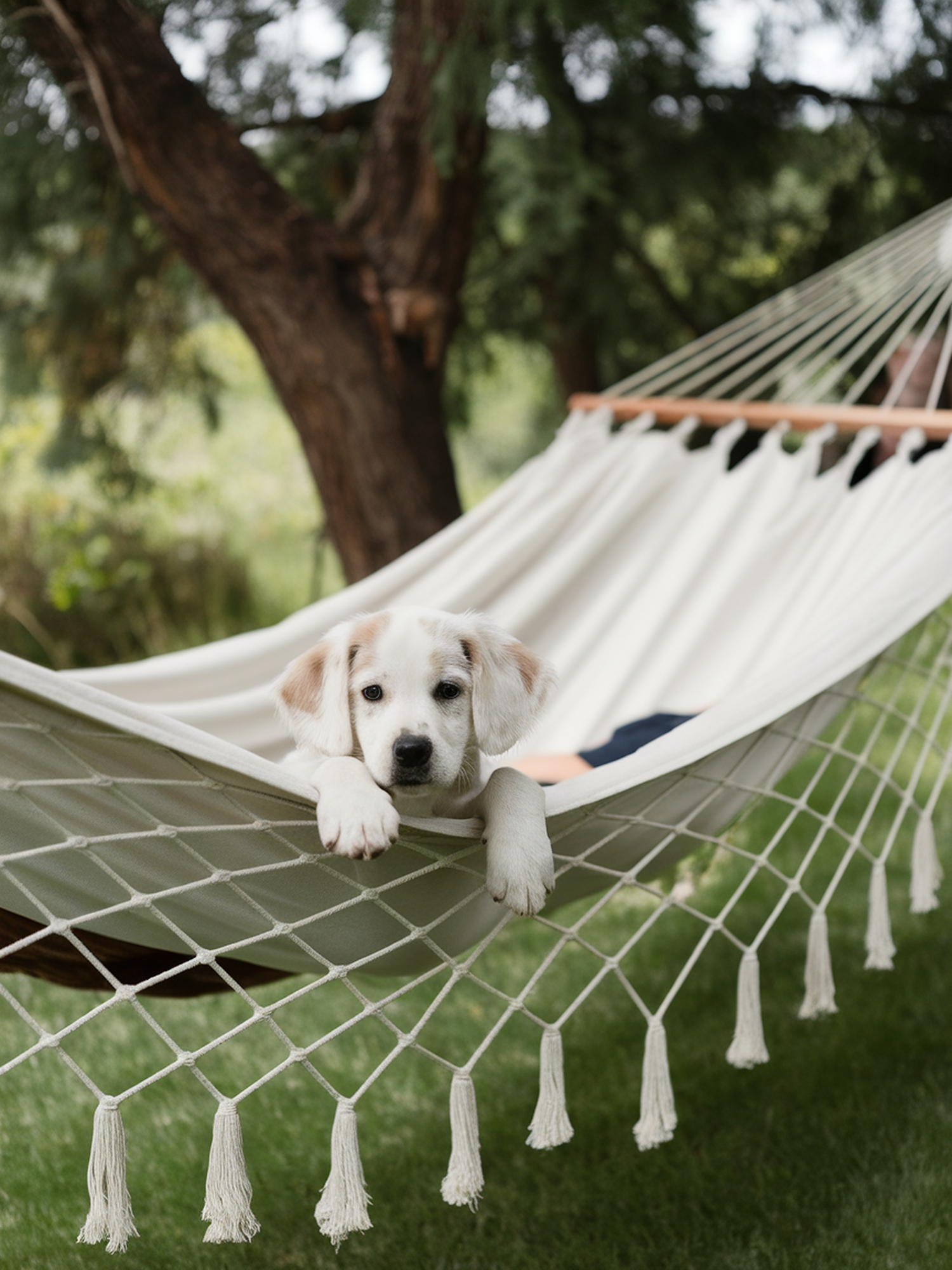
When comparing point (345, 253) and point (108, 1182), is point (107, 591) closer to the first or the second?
point (345, 253)

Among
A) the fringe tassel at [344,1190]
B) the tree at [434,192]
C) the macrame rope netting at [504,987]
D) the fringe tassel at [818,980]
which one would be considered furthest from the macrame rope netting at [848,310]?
the fringe tassel at [344,1190]

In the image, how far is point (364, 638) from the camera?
5.04ft

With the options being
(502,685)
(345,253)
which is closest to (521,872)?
(502,685)

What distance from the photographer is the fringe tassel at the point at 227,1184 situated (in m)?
1.25

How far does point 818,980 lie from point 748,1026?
0.16 m

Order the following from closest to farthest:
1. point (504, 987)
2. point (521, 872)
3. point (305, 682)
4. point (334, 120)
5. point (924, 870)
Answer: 1. point (521, 872)
2. point (305, 682)
3. point (924, 870)
4. point (504, 987)
5. point (334, 120)

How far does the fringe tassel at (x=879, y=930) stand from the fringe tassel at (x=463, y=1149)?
70 cm

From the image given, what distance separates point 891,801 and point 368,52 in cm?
280

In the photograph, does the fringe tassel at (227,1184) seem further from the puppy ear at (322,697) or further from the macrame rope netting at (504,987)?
the puppy ear at (322,697)

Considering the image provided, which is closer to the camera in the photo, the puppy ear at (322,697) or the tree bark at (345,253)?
the puppy ear at (322,697)

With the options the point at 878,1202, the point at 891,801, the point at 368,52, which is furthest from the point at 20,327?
the point at 878,1202

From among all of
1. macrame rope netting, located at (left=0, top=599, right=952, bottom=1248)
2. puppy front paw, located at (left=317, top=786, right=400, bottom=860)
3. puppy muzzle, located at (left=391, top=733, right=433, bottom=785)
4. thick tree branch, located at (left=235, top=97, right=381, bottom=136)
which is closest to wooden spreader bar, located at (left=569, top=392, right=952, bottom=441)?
macrame rope netting, located at (left=0, top=599, right=952, bottom=1248)

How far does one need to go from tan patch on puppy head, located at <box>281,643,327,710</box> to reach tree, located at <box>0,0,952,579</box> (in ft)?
5.94

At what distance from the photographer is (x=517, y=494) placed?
9.14ft
